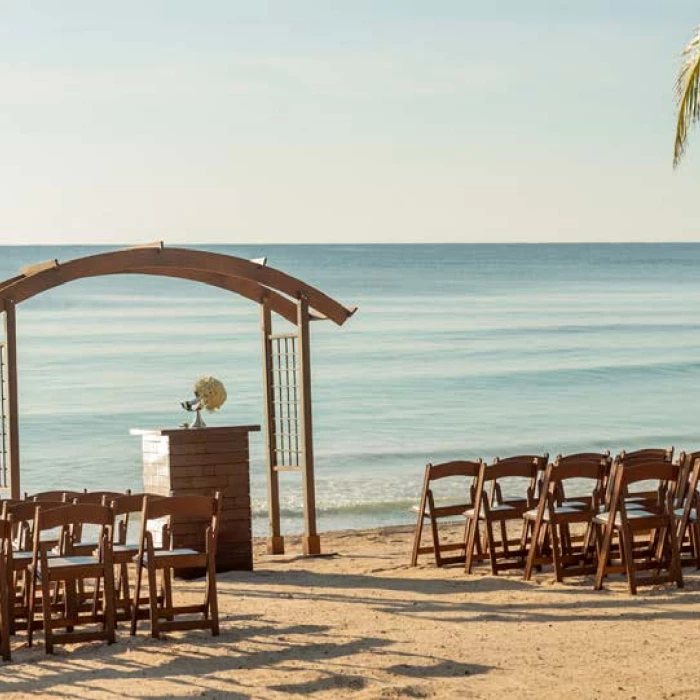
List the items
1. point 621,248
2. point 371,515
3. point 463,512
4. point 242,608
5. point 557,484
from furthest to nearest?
1. point 621,248
2. point 371,515
3. point 463,512
4. point 557,484
5. point 242,608

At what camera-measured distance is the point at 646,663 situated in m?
7.73

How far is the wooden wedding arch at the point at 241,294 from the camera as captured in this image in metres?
12.1

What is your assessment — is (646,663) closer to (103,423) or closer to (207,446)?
(207,446)

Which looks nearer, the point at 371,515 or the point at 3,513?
the point at 3,513

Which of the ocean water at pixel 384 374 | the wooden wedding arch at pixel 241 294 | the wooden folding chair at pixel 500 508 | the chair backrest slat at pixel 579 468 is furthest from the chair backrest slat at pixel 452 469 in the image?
the ocean water at pixel 384 374

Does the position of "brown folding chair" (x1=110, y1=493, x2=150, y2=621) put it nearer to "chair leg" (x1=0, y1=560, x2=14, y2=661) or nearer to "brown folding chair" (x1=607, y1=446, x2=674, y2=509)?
"chair leg" (x1=0, y1=560, x2=14, y2=661)

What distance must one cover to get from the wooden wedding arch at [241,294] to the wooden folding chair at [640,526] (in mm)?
3232

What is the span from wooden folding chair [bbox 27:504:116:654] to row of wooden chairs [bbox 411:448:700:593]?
9.44 ft

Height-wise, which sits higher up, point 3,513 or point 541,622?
point 3,513

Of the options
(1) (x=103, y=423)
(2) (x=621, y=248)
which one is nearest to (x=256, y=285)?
(1) (x=103, y=423)

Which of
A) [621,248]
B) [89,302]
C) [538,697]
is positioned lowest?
[538,697]

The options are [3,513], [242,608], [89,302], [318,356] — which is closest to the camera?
[3,513]

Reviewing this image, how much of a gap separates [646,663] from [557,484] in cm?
286

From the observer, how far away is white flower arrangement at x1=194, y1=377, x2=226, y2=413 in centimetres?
1226
